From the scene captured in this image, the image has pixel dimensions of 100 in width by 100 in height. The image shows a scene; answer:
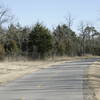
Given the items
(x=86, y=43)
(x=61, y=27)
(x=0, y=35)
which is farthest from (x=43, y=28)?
(x=86, y=43)

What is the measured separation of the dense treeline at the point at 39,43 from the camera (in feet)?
246

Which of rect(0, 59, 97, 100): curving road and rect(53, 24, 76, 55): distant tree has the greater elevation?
rect(53, 24, 76, 55): distant tree

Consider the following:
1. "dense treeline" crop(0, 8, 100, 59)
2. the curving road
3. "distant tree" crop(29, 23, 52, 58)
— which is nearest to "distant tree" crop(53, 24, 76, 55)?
"dense treeline" crop(0, 8, 100, 59)

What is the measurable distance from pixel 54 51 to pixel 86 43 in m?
44.0

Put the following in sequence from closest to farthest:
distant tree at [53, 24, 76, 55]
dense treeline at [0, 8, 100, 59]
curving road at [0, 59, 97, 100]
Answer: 1. curving road at [0, 59, 97, 100]
2. dense treeline at [0, 8, 100, 59]
3. distant tree at [53, 24, 76, 55]

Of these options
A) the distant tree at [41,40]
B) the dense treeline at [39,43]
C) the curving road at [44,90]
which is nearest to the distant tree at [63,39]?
the dense treeline at [39,43]

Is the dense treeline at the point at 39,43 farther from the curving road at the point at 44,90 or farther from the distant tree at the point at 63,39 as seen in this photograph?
the curving road at the point at 44,90

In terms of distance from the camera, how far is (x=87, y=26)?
141 m

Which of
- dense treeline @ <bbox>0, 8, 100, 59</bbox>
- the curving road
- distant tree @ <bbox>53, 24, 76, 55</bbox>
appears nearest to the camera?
the curving road

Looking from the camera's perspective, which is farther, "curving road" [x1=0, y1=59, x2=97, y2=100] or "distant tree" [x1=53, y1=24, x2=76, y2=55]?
"distant tree" [x1=53, y1=24, x2=76, y2=55]

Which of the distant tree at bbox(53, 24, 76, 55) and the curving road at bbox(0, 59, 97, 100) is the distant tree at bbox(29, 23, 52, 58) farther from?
the curving road at bbox(0, 59, 97, 100)

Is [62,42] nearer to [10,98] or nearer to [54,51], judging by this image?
[54,51]

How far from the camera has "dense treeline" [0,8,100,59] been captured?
74.9m

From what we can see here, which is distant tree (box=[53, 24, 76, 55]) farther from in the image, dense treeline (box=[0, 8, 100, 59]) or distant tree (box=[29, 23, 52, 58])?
distant tree (box=[29, 23, 52, 58])
